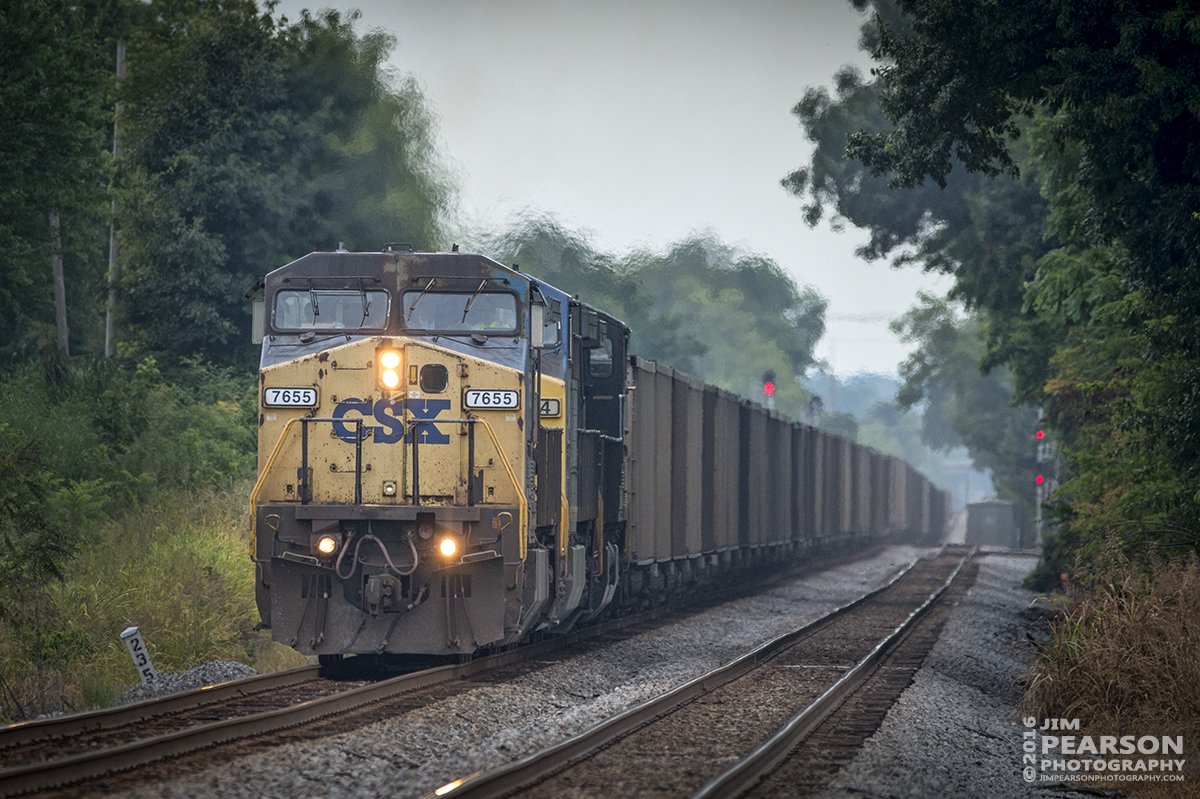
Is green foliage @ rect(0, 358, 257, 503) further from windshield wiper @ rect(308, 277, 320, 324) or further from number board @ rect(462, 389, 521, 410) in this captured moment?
number board @ rect(462, 389, 521, 410)

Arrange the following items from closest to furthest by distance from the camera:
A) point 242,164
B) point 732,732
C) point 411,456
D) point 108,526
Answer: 1. point 732,732
2. point 411,456
3. point 108,526
4. point 242,164

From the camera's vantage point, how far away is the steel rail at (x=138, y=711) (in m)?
7.19

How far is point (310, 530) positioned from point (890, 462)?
4121 cm

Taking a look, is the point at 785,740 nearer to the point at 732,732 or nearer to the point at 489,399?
the point at 732,732

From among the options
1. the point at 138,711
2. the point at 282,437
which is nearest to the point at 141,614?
the point at 282,437

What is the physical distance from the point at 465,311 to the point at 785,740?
4.79 m

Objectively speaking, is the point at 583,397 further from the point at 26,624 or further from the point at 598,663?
the point at 26,624

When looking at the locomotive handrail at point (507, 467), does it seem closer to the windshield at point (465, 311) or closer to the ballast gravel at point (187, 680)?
the windshield at point (465, 311)

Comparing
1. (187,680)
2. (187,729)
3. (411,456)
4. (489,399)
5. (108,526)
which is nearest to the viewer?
(187,729)

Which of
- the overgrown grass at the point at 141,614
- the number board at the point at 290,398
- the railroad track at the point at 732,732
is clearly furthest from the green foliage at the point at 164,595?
the railroad track at the point at 732,732

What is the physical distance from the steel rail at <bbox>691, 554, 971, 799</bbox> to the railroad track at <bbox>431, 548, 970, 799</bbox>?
11mm

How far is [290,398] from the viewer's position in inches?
409

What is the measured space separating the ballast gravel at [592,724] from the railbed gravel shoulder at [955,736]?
0.06 ft

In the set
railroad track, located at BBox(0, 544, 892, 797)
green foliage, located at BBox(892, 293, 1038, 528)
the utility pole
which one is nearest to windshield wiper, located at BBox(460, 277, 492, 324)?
railroad track, located at BBox(0, 544, 892, 797)
